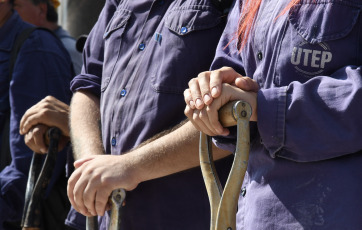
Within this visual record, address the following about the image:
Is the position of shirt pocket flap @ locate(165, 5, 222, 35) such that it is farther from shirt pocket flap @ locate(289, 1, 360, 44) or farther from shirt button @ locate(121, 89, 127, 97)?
shirt pocket flap @ locate(289, 1, 360, 44)

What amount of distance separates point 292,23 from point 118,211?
0.91 m

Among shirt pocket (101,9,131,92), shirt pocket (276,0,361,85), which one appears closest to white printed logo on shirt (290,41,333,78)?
shirt pocket (276,0,361,85)

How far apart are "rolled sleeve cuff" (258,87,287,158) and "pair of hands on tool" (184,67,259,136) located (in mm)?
32

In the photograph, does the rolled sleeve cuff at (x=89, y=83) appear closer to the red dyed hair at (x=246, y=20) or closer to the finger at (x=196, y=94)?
the red dyed hair at (x=246, y=20)

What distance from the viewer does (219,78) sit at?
1.77 m

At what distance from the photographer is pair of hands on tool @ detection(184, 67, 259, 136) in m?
1.73

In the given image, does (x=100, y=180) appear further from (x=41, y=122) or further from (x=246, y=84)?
(x=41, y=122)

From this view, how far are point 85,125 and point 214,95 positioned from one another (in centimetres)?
109

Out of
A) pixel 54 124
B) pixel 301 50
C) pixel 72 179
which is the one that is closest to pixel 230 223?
pixel 301 50

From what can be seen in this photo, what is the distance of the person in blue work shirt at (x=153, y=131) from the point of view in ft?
7.39

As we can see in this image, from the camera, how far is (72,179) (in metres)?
2.34

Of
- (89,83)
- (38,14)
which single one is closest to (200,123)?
(89,83)

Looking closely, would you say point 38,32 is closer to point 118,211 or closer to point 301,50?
point 118,211

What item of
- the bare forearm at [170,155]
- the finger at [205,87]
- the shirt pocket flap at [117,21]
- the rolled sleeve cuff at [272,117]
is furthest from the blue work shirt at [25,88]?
the rolled sleeve cuff at [272,117]
